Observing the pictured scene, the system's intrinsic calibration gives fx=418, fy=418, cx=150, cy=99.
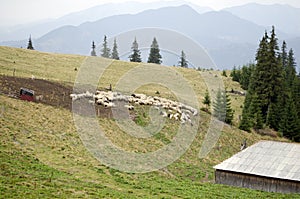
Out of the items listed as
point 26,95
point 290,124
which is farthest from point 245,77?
point 26,95

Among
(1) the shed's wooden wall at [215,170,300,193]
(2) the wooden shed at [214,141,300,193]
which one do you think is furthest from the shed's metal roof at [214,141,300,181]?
(1) the shed's wooden wall at [215,170,300,193]

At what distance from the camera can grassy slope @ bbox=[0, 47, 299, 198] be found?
72.5 feet

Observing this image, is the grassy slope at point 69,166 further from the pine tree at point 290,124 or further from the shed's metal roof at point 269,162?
the pine tree at point 290,124

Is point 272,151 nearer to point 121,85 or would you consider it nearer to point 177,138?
point 177,138

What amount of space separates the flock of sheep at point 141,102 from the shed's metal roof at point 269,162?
11942 mm

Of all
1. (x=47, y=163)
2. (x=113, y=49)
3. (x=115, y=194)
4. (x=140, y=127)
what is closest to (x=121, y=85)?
(x=140, y=127)

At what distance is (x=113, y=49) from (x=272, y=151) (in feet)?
257

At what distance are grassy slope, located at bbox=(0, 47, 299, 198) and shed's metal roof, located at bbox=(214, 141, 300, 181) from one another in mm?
2165

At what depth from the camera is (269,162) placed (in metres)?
32.8

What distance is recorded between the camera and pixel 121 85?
59281 mm

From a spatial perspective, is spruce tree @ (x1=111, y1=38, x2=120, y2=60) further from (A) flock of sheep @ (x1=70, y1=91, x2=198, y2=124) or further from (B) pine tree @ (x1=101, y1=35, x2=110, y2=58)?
(A) flock of sheep @ (x1=70, y1=91, x2=198, y2=124)

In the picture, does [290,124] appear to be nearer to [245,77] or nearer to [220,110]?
[220,110]

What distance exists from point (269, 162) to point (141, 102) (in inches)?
706

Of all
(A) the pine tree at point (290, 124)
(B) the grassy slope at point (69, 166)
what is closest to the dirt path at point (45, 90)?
(B) the grassy slope at point (69, 166)
